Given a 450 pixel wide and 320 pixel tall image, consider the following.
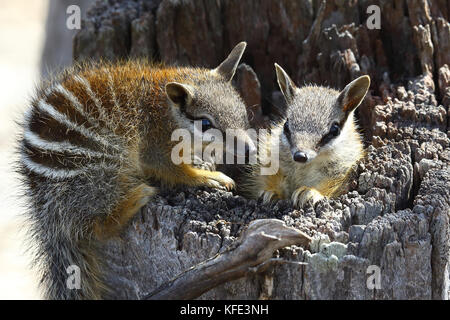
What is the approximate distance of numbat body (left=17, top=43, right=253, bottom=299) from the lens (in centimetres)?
374

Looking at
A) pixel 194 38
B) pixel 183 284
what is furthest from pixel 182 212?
pixel 194 38

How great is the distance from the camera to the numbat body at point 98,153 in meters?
3.74

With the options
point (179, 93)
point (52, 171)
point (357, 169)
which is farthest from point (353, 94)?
point (52, 171)

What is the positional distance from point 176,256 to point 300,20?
8.75ft

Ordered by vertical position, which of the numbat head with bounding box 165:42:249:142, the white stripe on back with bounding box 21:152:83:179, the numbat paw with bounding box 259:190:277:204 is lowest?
the numbat paw with bounding box 259:190:277:204

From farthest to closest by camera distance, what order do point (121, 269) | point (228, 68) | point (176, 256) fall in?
point (228, 68), point (121, 269), point (176, 256)

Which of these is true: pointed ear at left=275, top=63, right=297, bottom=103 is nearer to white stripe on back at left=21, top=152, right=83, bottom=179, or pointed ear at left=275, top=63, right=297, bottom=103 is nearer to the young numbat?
the young numbat

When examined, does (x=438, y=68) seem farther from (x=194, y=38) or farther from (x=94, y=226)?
(x=94, y=226)

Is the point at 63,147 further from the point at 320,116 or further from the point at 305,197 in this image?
the point at 320,116

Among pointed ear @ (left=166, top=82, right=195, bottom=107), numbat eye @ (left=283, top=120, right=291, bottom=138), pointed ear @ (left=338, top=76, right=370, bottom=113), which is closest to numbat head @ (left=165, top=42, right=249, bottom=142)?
pointed ear @ (left=166, top=82, right=195, bottom=107)

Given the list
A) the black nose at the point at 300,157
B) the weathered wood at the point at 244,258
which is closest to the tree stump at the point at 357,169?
the weathered wood at the point at 244,258

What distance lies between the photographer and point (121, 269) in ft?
12.0

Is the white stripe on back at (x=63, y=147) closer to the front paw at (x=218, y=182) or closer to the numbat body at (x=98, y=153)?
the numbat body at (x=98, y=153)

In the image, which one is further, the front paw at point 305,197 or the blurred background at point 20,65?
the blurred background at point 20,65
